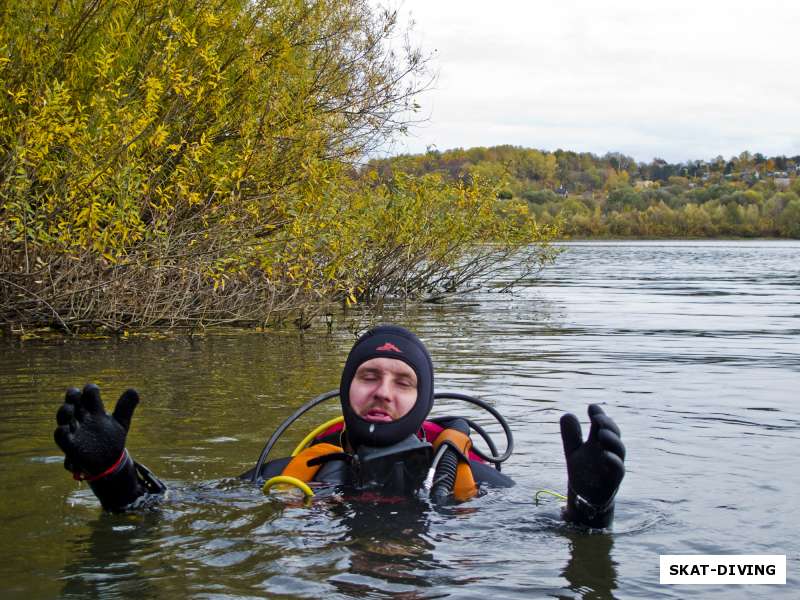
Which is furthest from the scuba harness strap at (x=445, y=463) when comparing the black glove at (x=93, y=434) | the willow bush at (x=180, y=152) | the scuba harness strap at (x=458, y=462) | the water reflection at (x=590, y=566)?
the willow bush at (x=180, y=152)

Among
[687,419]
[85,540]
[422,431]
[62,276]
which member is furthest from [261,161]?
[85,540]

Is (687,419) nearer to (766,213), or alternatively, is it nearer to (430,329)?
(430,329)

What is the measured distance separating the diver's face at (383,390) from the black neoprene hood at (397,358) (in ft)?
0.09

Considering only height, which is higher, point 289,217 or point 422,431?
point 289,217

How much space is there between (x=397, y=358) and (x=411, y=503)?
2.47 ft

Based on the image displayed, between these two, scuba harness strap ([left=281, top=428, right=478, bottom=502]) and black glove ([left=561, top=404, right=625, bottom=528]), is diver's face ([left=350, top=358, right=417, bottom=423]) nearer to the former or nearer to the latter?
scuba harness strap ([left=281, top=428, right=478, bottom=502])

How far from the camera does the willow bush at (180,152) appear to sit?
10.3m

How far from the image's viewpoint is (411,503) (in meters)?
5.49

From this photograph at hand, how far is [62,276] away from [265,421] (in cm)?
422

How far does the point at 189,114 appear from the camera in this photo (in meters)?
12.4

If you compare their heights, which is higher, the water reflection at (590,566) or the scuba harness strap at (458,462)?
the scuba harness strap at (458,462)

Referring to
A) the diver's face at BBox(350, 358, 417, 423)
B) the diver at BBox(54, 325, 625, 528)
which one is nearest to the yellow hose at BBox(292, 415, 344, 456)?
the diver at BBox(54, 325, 625, 528)

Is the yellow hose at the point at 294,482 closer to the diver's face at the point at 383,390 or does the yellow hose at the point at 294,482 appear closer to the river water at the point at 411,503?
the river water at the point at 411,503

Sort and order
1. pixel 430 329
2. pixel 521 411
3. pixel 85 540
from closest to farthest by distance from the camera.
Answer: pixel 85 540 < pixel 521 411 < pixel 430 329
